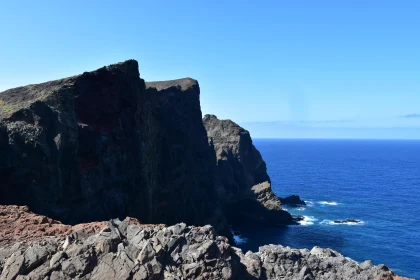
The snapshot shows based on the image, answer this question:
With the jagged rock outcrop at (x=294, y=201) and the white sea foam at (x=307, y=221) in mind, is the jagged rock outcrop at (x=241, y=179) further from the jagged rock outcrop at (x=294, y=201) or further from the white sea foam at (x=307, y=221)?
the jagged rock outcrop at (x=294, y=201)

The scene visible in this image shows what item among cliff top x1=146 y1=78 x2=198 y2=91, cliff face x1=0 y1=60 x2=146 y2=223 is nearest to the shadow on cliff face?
cliff face x1=0 y1=60 x2=146 y2=223

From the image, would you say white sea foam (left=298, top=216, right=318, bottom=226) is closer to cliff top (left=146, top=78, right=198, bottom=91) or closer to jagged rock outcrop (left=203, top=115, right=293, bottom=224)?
jagged rock outcrop (left=203, top=115, right=293, bottom=224)

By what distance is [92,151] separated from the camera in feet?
144

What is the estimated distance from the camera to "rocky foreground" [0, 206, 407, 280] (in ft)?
60.0

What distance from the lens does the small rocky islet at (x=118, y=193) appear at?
19.4 m

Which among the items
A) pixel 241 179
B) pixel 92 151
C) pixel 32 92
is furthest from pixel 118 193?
pixel 241 179

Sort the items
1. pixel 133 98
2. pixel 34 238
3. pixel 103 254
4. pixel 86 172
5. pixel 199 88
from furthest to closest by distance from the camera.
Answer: pixel 199 88 < pixel 133 98 < pixel 86 172 < pixel 34 238 < pixel 103 254

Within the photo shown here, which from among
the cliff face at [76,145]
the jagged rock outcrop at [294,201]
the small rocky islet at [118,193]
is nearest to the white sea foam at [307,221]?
the small rocky islet at [118,193]

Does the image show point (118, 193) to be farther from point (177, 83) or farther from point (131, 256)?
point (177, 83)

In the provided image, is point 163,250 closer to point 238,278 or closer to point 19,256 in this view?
point 238,278

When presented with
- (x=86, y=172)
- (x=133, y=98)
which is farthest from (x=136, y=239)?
(x=133, y=98)

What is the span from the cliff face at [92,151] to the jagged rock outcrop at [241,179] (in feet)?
88.9

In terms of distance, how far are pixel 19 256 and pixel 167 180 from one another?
151 ft

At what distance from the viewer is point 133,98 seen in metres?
51.4
